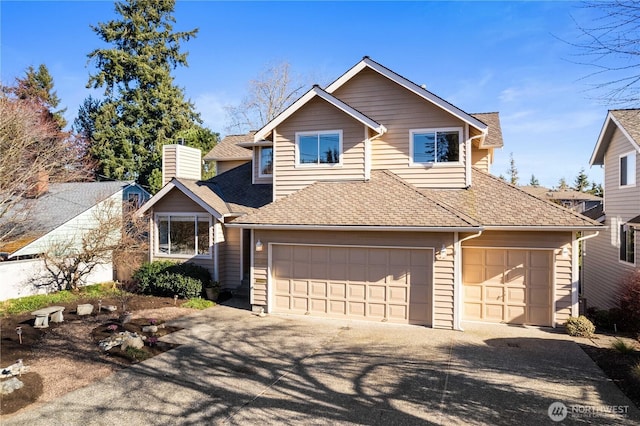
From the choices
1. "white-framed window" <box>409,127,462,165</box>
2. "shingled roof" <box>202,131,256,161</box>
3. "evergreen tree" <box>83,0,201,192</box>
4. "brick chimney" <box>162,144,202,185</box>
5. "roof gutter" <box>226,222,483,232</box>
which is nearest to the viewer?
"roof gutter" <box>226,222,483,232</box>

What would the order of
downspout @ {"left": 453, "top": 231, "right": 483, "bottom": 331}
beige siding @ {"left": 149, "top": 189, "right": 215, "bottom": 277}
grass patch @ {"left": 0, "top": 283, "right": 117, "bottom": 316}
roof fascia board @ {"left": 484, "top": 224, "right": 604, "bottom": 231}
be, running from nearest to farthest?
roof fascia board @ {"left": 484, "top": 224, "right": 604, "bottom": 231}, downspout @ {"left": 453, "top": 231, "right": 483, "bottom": 331}, grass patch @ {"left": 0, "top": 283, "right": 117, "bottom": 316}, beige siding @ {"left": 149, "top": 189, "right": 215, "bottom": 277}

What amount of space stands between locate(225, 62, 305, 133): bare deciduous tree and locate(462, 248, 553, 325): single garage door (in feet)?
77.8

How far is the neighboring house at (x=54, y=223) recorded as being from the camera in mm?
14273

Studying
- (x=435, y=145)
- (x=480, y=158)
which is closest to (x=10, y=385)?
(x=435, y=145)

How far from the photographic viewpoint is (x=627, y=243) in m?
13.8

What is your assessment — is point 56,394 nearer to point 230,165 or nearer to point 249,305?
point 249,305

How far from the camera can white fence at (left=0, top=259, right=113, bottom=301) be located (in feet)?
45.3

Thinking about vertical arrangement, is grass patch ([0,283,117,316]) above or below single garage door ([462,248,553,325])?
below

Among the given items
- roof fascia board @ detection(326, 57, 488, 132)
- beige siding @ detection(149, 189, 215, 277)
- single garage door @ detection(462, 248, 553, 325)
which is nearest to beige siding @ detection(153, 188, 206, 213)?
beige siding @ detection(149, 189, 215, 277)

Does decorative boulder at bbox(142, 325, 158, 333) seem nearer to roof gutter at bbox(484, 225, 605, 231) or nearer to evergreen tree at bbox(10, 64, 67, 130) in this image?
roof gutter at bbox(484, 225, 605, 231)

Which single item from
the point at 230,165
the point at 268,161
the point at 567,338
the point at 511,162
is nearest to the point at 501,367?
the point at 567,338

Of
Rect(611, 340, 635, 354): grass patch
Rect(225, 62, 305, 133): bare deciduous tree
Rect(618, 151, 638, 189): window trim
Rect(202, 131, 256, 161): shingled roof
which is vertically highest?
Rect(225, 62, 305, 133): bare deciduous tree

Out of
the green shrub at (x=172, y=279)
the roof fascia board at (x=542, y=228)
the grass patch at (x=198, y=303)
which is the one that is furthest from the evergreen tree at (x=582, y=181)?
the grass patch at (x=198, y=303)

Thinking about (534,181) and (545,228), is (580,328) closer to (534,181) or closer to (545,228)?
(545,228)
